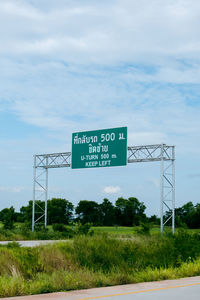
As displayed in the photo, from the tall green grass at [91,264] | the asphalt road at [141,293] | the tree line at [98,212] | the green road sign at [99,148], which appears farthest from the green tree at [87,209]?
the asphalt road at [141,293]

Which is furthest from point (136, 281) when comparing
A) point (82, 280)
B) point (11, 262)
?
point (11, 262)

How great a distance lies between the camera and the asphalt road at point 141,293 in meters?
11.5

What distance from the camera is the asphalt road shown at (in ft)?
37.8

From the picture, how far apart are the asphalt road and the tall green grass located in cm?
56

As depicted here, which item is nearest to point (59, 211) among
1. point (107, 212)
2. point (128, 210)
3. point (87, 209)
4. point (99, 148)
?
point (87, 209)

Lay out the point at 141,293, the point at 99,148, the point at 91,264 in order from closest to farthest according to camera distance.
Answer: the point at 141,293
the point at 91,264
the point at 99,148

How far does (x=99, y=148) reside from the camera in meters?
39.8

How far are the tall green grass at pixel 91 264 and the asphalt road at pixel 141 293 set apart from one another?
1.82 feet

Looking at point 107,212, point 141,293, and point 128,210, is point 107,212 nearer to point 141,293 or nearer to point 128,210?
point 128,210

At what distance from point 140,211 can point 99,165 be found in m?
73.9

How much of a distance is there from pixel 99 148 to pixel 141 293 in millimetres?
27733

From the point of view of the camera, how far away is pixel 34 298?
1125 centimetres

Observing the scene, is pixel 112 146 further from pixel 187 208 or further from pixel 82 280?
pixel 187 208

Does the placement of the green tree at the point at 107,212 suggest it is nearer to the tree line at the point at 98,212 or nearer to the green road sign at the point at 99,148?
the tree line at the point at 98,212
